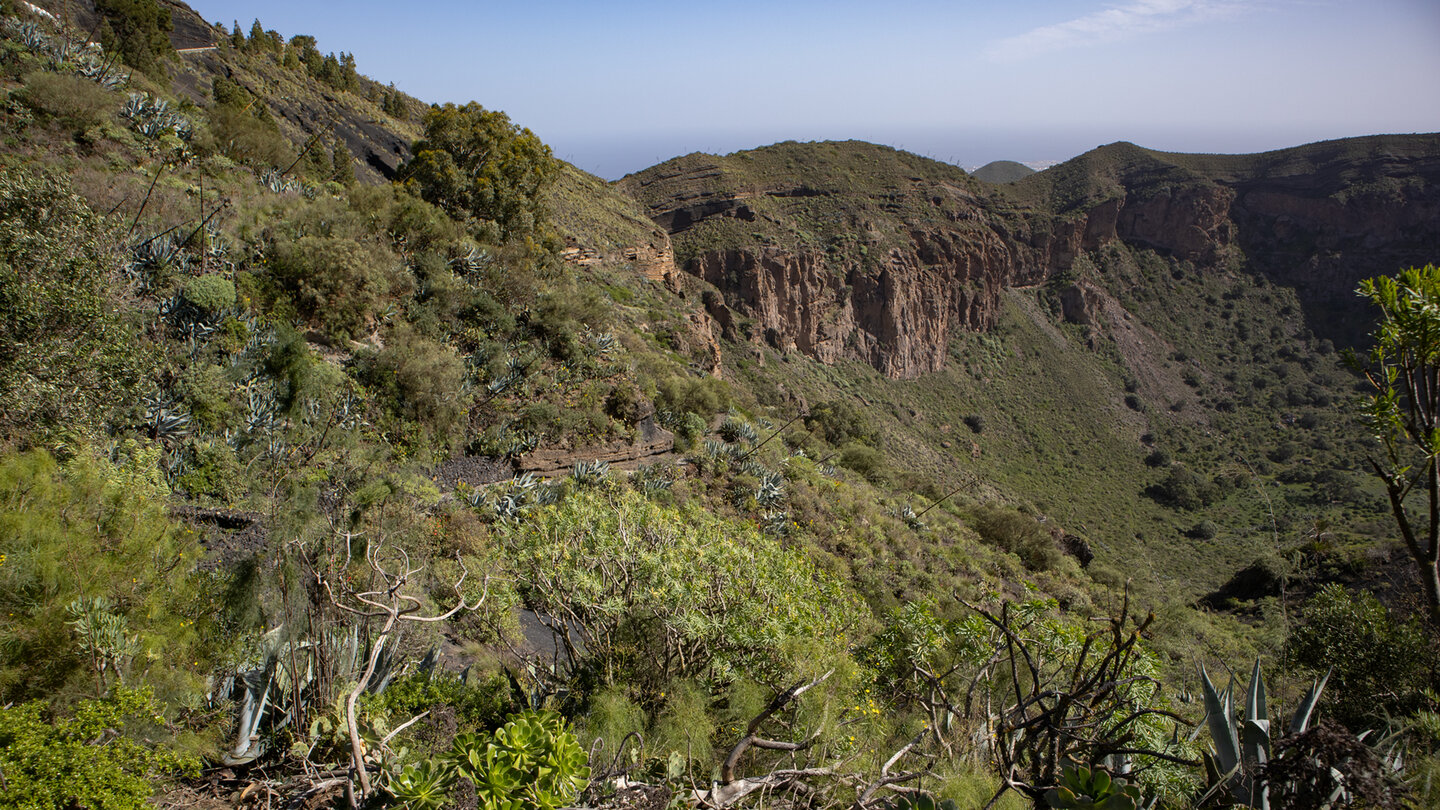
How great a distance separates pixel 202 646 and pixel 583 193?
36.7m

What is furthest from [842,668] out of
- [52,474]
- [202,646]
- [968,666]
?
[52,474]

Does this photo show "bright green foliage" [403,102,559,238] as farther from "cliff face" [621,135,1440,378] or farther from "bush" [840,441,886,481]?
"cliff face" [621,135,1440,378]

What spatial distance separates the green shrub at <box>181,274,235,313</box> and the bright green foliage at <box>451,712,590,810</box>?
11064mm

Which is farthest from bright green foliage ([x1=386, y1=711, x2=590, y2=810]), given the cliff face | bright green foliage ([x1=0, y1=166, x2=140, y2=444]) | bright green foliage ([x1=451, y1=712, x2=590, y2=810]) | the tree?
the cliff face

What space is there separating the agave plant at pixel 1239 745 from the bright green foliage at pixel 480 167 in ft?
61.7

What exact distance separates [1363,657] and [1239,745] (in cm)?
519

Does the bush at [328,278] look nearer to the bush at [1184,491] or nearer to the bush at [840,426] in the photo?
the bush at [840,426]

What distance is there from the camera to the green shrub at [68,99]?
1205 centimetres

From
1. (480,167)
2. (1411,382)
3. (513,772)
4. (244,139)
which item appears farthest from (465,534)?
(480,167)

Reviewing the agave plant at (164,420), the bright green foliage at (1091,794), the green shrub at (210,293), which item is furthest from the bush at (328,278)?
the bright green foliage at (1091,794)

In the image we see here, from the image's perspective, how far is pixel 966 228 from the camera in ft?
181

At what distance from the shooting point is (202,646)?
4.52 meters

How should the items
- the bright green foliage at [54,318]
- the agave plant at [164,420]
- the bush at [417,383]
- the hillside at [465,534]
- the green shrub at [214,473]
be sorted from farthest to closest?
the bush at [417,383], the agave plant at [164,420], the green shrub at [214,473], the bright green foliage at [54,318], the hillside at [465,534]

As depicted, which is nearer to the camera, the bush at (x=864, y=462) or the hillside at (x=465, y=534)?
the hillside at (x=465, y=534)
